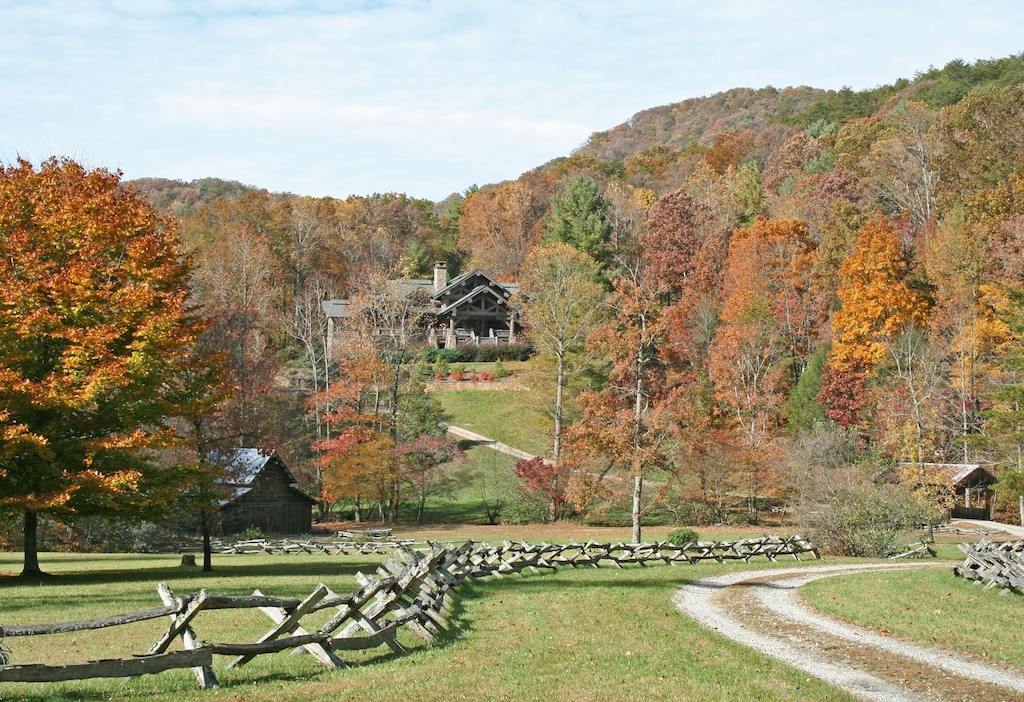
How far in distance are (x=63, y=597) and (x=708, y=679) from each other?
15461 millimetres

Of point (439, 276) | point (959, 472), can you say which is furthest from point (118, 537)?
point (439, 276)

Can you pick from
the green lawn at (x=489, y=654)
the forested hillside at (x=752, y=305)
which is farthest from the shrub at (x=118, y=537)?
the green lawn at (x=489, y=654)

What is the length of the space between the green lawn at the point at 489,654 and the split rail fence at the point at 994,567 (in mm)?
7781

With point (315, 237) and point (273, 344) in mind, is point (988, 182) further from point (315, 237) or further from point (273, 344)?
point (315, 237)

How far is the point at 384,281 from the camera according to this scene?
5853cm

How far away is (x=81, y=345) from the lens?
987 inches

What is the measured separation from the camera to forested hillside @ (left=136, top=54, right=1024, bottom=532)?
1677 inches

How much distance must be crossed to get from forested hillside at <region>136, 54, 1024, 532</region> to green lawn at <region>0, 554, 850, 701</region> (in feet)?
54.0

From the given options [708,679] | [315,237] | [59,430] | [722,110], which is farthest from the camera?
[722,110]

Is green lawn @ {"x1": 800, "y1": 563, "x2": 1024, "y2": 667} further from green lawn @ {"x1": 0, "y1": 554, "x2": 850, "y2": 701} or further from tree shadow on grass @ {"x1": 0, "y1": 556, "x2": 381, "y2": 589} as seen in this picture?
tree shadow on grass @ {"x1": 0, "y1": 556, "x2": 381, "y2": 589}

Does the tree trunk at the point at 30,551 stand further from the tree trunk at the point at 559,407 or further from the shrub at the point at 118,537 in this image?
the tree trunk at the point at 559,407

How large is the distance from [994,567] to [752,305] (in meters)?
42.1

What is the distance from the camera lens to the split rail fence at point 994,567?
866 inches

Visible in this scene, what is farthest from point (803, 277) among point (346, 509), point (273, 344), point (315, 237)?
point (315, 237)
